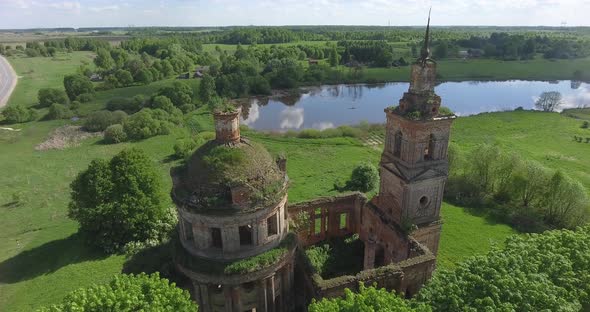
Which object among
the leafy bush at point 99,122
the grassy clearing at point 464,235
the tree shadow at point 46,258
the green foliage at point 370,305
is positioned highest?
the green foliage at point 370,305

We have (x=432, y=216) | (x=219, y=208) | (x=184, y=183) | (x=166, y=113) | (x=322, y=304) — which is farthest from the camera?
(x=166, y=113)

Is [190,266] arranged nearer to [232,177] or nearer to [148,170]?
[232,177]

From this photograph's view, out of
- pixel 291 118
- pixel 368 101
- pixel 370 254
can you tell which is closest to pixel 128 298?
pixel 370 254

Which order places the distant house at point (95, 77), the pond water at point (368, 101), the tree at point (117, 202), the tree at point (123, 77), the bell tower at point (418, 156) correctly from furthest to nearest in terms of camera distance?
the distant house at point (95, 77) → the tree at point (123, 77) → the pond water at point (368, 101) → the tree at point (117, 202) → the bell tower at point (418, 156)

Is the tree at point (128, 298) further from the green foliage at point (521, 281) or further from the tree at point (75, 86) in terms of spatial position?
the tree at point (75, 86)

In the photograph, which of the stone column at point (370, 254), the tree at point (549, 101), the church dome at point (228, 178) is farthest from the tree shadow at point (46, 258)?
the tree at point (549, 101)

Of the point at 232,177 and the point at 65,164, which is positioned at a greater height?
the point at 232,177

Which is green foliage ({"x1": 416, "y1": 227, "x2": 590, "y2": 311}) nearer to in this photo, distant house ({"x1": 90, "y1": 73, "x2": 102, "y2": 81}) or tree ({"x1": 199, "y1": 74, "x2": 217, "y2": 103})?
tree ({"x1": 199, "y1": 74, "x2": 217, "y2": 103})

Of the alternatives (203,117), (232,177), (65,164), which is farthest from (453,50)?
(232,177)
